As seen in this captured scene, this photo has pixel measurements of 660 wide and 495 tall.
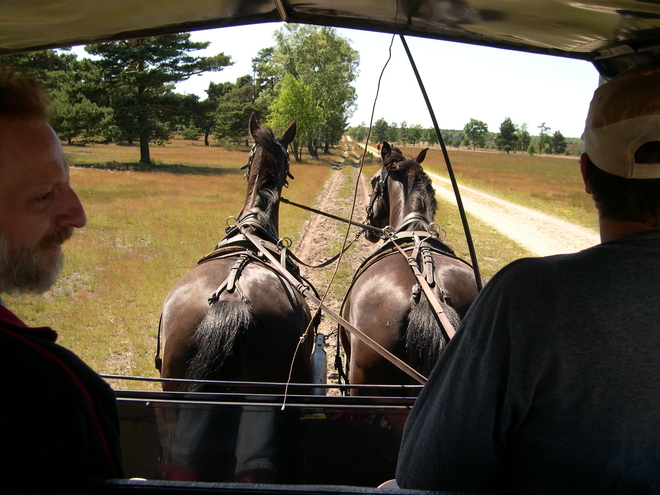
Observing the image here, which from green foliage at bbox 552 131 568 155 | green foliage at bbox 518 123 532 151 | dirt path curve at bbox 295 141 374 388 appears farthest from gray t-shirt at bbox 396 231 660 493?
green foliage at bbox 518 123 532 151

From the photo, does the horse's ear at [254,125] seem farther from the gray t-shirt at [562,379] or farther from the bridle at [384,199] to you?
the gray t-shirt at [562,379]

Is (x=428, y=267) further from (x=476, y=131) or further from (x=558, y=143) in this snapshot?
(x=476, y=131)

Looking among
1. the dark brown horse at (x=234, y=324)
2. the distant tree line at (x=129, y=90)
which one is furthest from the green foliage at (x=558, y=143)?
the dark brown horse at (x=234, y=324)

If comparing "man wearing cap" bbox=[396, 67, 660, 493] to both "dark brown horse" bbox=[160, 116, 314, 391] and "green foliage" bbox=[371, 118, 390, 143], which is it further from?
"green foliage" bbox=[371, 118, 390, 143]

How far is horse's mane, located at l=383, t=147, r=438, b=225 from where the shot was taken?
157 inches

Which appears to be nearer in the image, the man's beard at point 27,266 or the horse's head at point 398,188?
the man's beard at point 27,266

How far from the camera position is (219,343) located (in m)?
2.45

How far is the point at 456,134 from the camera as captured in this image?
155500 millimetres

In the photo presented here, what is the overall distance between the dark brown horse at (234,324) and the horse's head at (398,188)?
1500mm

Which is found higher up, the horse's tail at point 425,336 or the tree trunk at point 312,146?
the tree trunk at point 312,146

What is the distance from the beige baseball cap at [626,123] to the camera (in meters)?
0.97

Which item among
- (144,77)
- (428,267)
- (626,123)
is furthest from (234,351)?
(144,77)

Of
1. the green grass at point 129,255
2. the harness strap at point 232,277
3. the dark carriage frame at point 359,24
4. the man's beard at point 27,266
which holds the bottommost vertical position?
the green grass at point 129,255

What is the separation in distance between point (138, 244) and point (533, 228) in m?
13.0
